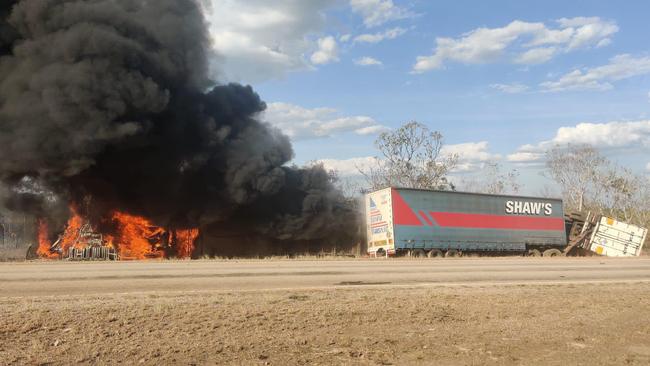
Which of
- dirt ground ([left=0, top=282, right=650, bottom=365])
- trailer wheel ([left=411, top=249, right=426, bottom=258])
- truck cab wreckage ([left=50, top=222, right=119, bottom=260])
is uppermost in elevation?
truck cab wreckage ([left=50, top=222, right=119, bottom=260])

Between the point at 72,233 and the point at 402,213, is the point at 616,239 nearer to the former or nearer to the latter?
the point at 402,213

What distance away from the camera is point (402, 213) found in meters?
29.5

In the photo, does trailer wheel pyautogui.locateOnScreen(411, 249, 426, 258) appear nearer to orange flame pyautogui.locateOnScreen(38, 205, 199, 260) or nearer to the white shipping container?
orange flame pyautogui.locateOnScreen(38, 205, 199, 260)

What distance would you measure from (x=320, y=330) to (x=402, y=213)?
22236 millimetres

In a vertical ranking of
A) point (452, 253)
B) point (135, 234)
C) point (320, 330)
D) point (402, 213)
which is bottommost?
point (320, 330)

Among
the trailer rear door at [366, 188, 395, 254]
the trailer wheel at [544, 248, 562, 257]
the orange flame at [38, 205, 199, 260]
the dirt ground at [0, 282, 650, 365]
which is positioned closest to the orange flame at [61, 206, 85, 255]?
the orange flame at [38, 205, 199, 260]

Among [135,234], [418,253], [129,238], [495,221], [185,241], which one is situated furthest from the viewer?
[185,241]

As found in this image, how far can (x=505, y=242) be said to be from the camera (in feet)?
108

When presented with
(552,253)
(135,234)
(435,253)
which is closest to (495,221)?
(435,253)

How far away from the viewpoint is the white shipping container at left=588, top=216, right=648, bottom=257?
3622cm

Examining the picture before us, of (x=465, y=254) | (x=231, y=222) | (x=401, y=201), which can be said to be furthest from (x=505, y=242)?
(x=231, y=222)

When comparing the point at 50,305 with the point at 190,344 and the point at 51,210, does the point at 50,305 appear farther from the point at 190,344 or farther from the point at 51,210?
the point at 51,210

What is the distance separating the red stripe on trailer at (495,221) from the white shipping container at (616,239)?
131 inches

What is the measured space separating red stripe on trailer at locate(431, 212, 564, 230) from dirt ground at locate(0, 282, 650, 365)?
19899mm
